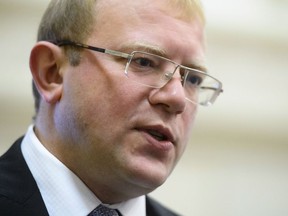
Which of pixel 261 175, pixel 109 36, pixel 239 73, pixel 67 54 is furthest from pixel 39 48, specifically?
pixel 261 175

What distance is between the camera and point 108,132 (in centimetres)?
130

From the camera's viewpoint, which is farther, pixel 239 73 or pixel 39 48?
pixel 239 73

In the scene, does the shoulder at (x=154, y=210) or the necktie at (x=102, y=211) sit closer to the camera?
the necktie at (x=102, y=211)

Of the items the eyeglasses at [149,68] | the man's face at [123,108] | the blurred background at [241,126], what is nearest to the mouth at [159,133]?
the man's face at [123,108]

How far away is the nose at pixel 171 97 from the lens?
51.4 inches

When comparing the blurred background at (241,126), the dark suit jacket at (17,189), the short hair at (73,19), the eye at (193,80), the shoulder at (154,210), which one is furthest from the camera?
the blurred background at (241,126)

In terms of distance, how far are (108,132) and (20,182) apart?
361 millimetres

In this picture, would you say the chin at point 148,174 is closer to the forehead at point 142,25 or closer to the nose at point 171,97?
the nose at point 171,97

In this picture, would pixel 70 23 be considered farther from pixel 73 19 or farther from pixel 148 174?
pixel 148 174

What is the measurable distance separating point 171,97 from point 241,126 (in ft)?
4.04

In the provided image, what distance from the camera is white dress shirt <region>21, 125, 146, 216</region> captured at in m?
1.35

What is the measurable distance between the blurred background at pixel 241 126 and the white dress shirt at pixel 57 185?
961mm

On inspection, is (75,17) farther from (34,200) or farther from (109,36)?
(34,200)

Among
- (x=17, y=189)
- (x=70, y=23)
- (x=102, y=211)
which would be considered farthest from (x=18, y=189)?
(x=70, y=23)
